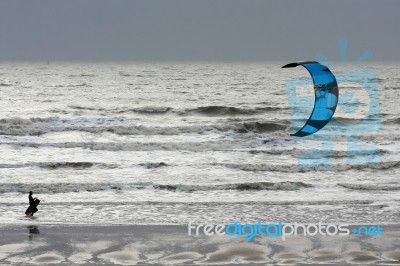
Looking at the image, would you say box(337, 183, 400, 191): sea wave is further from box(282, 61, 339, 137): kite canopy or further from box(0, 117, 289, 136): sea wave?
box(0, 117, 289, 136): sea wave

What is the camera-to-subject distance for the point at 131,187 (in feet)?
65.5

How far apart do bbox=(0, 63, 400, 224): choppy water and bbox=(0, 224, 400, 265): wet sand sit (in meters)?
1.69

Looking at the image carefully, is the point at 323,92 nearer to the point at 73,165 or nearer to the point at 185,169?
the point at 185,169

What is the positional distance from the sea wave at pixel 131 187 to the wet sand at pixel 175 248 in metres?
5.82

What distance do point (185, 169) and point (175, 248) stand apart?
11.6 metres

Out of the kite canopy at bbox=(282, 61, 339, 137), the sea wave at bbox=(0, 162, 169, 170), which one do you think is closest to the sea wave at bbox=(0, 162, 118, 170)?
the sea wave at bbox=(0, 162, 169, 170)

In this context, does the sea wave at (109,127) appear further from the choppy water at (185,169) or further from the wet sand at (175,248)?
the wet sand at (175,248)

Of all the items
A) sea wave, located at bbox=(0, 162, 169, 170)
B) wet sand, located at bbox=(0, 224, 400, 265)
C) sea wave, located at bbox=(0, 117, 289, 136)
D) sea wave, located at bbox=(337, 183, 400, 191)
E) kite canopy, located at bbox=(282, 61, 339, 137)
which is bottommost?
wet sand, located at bbox=(0, 224, 400, 265)

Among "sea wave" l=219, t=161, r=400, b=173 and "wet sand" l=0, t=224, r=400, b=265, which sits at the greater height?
"sea wave" l=219, t=161, r=400, b=173

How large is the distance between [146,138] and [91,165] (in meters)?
8.79

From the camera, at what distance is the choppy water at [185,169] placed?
53.3ft

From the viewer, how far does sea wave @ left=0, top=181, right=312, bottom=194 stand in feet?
63.8

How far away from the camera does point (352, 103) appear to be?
57.3 metres

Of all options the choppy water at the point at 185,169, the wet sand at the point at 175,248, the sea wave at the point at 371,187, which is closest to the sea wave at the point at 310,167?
the choppy water at the point at 185,169
